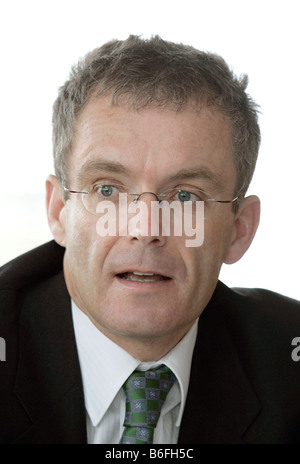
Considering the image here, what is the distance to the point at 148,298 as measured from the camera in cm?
216

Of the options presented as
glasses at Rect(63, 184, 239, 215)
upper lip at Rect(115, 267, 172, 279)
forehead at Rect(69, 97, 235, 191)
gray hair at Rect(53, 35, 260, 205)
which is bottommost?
upper lip at Rect(115, 267, 172, 279)

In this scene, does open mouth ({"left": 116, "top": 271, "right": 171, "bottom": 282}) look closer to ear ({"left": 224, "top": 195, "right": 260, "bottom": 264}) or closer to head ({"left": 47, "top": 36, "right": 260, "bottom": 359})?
head ({"left": 47, "top": 36, "right": 260, "bottom": 359})

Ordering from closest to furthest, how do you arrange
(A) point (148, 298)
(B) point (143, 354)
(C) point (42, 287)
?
(A) point (148, 298), (B) point (143, 354), (C) point (42, 287)

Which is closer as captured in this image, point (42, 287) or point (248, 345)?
point (42, 287)

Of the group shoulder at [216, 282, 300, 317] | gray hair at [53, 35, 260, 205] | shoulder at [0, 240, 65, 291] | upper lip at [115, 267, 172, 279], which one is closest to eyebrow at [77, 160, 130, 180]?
gray hair at [53, 35, 260, 205]

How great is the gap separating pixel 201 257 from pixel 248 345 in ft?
1.87

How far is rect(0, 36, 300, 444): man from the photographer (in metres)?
2.16

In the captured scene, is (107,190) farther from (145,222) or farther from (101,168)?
(145,222)

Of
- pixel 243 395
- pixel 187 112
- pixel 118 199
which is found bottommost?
pixel 243 395

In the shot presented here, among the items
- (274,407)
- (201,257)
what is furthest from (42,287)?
(274,407)

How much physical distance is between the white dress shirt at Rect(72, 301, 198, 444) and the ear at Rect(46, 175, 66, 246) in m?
0.25

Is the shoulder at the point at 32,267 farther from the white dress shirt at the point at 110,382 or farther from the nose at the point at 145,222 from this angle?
the nose at the point at 145,222

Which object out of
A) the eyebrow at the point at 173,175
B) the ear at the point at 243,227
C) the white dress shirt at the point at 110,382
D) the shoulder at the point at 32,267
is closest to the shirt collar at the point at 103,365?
the white dress shirt at the point at 110,382

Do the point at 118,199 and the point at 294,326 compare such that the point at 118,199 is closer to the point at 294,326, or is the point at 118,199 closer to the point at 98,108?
the point at 98,108
